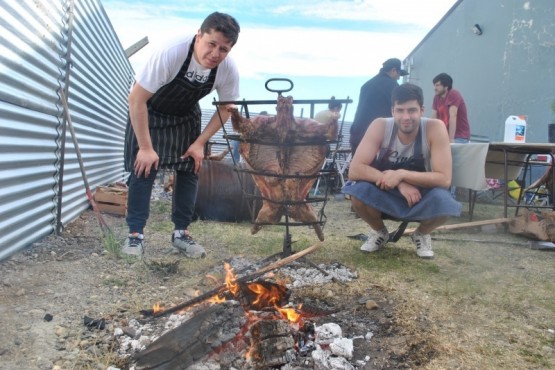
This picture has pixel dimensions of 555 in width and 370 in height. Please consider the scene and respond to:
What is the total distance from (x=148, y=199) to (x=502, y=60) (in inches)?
464

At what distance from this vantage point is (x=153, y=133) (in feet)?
12.2

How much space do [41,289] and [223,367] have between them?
161 centimetres

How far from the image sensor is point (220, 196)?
598 centimetres

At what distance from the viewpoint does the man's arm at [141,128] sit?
131 inches

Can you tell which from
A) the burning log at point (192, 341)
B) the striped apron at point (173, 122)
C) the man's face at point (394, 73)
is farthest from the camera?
the man's face at point (394, 73)

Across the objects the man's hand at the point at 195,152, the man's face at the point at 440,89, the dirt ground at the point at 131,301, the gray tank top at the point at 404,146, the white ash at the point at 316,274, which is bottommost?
the dirt ground at the point at 131,301

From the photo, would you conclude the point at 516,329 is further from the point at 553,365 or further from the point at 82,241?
the point at 82,241

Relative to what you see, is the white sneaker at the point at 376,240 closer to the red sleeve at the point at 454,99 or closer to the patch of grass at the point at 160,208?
the patch of grass at the point at 160,208

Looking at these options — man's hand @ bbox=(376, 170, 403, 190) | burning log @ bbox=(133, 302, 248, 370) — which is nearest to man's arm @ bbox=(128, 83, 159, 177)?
burning log @ bbox=(133, 302, 248, 370)

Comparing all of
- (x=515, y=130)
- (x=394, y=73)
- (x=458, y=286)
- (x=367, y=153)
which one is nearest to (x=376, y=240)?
(x=367, y=153)

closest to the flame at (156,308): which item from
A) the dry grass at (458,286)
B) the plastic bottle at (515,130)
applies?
the dry grass at (458,286)

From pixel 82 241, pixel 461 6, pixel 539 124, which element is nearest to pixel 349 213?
pixel 82 241

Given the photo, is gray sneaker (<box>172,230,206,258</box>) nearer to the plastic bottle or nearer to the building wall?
the plastic bottle

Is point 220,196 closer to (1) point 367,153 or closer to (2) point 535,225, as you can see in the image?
(1) point 367,153
